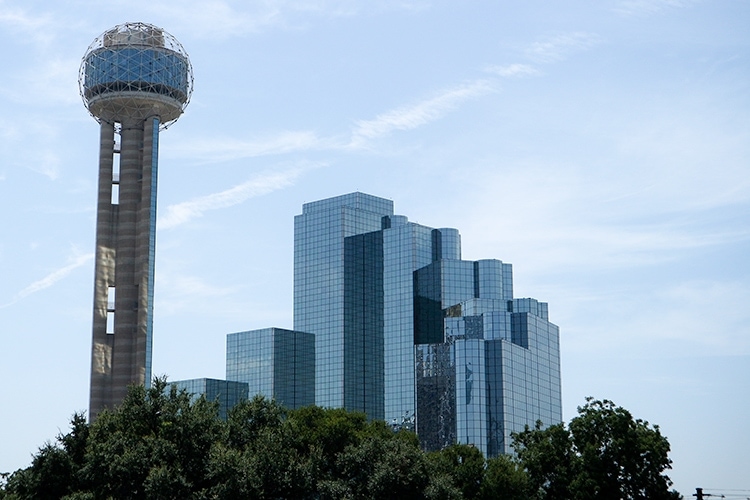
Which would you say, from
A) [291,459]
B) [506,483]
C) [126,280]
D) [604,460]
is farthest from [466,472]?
[126,280]

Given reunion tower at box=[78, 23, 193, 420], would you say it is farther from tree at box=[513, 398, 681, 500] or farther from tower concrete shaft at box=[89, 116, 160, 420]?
tree at box=[513, 398, 681, 500]

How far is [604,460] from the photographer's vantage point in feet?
347

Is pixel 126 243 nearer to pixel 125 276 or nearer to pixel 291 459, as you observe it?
pixel 125 276

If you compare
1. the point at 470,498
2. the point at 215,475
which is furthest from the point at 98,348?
the point at 215,475

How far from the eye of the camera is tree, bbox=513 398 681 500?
344ft

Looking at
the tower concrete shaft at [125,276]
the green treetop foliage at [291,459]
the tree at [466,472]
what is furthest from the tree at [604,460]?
the tower concrete shaft at [125,276]

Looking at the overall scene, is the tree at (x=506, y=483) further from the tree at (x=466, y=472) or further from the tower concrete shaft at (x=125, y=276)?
the tower concrete shaft at (x=125, y=276)

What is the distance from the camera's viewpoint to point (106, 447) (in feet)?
295

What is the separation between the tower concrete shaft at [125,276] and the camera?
626 ft

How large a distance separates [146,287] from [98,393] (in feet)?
67.7

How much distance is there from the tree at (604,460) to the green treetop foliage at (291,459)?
106 mm

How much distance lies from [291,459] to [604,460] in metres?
32.1

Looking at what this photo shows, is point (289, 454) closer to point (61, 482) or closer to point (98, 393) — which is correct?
point (61, 482)

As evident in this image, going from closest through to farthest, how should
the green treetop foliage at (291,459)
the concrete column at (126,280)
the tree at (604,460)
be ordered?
the green treetop foliage at (291,459)
the tree at (604,460)
the concrete column at (126,280)
